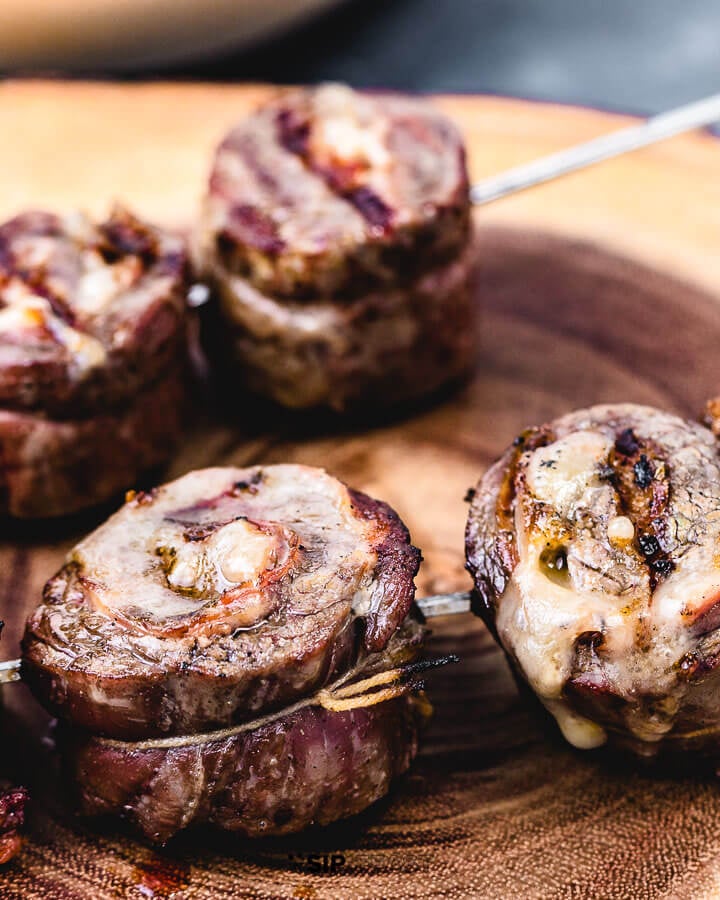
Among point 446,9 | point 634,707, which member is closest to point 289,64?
point 446,9

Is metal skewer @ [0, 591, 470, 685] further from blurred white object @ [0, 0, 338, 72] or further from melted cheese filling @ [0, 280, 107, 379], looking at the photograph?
blurred white object @ [0, 0, 338, 72]

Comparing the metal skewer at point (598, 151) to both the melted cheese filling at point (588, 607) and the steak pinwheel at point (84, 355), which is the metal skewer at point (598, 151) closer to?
the steak pinwheel at point (84, 355)

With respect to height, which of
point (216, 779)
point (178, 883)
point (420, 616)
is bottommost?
point (178, 883)

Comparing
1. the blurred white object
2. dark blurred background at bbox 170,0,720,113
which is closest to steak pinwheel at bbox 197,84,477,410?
the blurred white object

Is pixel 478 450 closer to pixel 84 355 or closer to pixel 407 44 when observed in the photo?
pixel 84 355

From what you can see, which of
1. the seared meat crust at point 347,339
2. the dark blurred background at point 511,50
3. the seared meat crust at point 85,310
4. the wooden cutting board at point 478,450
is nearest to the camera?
the wooden cutting board at point 478,450

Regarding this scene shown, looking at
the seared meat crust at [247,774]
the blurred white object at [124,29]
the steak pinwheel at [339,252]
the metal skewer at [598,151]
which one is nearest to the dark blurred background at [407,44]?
the blurred white object at [124,29]

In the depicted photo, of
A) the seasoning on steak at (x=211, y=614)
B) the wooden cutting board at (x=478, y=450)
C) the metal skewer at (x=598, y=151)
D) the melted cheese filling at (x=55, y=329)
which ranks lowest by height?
the wooden cutting board at (x=478, y=450)

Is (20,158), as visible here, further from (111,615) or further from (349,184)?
(111,615)
